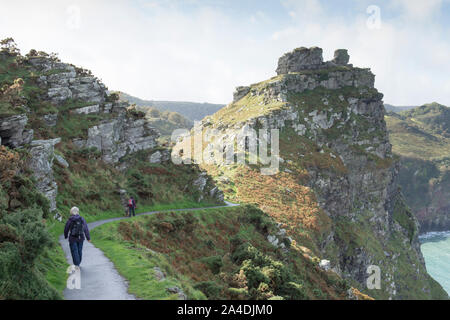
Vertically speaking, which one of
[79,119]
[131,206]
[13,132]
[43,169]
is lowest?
[131,206]

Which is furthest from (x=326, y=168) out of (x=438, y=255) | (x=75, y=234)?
(x=438, y=255)

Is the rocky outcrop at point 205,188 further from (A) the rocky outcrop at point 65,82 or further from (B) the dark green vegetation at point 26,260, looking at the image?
(B) the dark green vegetation at point 26,260

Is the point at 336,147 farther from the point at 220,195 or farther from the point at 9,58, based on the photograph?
the point at 9,58

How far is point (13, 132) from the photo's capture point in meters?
18.1

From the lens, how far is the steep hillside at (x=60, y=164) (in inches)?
360

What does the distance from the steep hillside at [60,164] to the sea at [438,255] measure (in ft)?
366

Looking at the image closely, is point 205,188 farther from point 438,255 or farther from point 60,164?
point 438,255

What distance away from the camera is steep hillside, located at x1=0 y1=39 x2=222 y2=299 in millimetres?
9148

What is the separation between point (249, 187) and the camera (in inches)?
1975

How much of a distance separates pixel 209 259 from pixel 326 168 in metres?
52.8

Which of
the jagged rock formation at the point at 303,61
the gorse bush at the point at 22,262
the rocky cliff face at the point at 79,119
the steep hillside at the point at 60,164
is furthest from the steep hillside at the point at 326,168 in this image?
the gorse bush at the point at 22,262

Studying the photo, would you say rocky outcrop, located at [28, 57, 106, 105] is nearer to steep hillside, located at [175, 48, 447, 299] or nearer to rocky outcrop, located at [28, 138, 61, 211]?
rocky outcrop, located at [28, 138, 61, 211]

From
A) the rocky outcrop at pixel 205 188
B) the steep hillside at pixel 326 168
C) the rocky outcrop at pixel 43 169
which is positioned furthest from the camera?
the steep hillside at pixel 326 168
